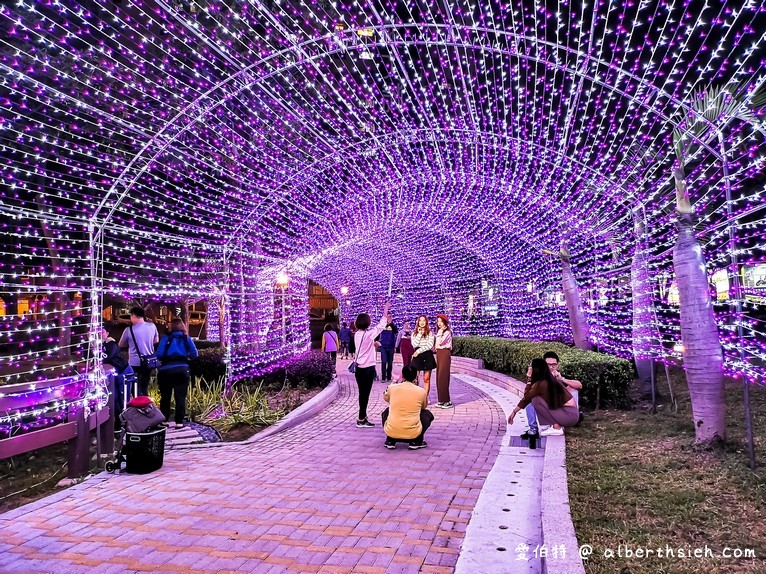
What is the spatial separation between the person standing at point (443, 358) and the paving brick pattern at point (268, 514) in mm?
2917

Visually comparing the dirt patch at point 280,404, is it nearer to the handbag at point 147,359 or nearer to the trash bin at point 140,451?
the handbag at point 147,359

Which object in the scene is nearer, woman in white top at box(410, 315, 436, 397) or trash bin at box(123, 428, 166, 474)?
trash bin at box(123, 428, 166, 474)

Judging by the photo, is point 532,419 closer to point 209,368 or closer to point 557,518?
point 557,518

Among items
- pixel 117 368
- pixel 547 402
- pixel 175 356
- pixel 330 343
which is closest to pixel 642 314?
pixel 547 402

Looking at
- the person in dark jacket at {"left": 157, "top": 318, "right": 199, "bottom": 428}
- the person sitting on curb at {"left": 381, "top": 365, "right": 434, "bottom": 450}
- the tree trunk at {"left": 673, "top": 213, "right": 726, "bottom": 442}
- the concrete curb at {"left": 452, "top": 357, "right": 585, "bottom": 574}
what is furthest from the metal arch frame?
the person sitting on curb at {"left": 381, "top": 365, "right": 434, "bottom": 450}

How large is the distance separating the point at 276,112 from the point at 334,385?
561cm

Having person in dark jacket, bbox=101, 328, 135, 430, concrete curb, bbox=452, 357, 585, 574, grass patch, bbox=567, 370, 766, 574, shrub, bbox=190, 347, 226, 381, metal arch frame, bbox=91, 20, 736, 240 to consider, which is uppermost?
metal arch frame, bbox=91, 20, 736, 240

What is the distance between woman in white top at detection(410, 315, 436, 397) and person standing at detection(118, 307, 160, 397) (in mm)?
4038

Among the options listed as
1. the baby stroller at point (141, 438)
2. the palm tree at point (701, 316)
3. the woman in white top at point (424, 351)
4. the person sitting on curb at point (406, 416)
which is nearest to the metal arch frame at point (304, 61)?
the palm tree at point (701, 316)

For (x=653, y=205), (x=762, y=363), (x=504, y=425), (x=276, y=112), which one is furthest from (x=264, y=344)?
(x=762, y=363)

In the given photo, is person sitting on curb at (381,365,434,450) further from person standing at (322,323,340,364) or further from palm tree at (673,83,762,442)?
person standing at (322,323,340,364)

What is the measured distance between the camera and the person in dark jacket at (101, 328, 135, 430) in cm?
767

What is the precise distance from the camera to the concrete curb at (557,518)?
3.03m

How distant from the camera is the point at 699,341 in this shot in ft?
18.4
